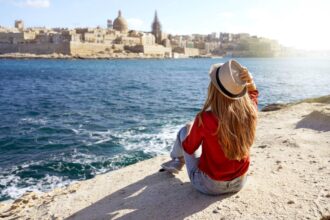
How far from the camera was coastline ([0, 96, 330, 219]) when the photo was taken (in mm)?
3150

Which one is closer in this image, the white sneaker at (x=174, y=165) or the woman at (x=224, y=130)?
the woman at (x=224, y=130)

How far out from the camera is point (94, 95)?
18.9m

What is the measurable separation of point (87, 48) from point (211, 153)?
78.0 metres

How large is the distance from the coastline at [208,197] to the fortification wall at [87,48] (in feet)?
237

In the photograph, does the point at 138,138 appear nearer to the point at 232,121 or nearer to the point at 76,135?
the point at 76,135

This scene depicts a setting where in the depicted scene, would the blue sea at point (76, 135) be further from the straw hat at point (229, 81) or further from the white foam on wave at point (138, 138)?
the straw hat at point (229, 81)

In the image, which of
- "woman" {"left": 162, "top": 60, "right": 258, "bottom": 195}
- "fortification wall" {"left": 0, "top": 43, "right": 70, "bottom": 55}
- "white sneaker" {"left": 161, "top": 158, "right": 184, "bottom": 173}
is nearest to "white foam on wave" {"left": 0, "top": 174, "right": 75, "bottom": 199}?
"white sneaker" {"left": 161, "top": 158, "right": 184, "bottom": 173}

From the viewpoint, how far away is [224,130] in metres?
2.84

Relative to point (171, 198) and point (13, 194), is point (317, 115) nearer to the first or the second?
point (171, 198)

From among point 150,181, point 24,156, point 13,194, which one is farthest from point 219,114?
point 24,156

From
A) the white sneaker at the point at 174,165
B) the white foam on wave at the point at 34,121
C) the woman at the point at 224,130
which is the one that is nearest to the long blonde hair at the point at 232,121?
the woman at the point at 224,130

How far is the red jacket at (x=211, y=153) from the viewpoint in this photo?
2873 mm

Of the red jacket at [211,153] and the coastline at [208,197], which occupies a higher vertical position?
the red jacket at [211,153]

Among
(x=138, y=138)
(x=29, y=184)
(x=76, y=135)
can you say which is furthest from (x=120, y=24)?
(x=29, y=184)
